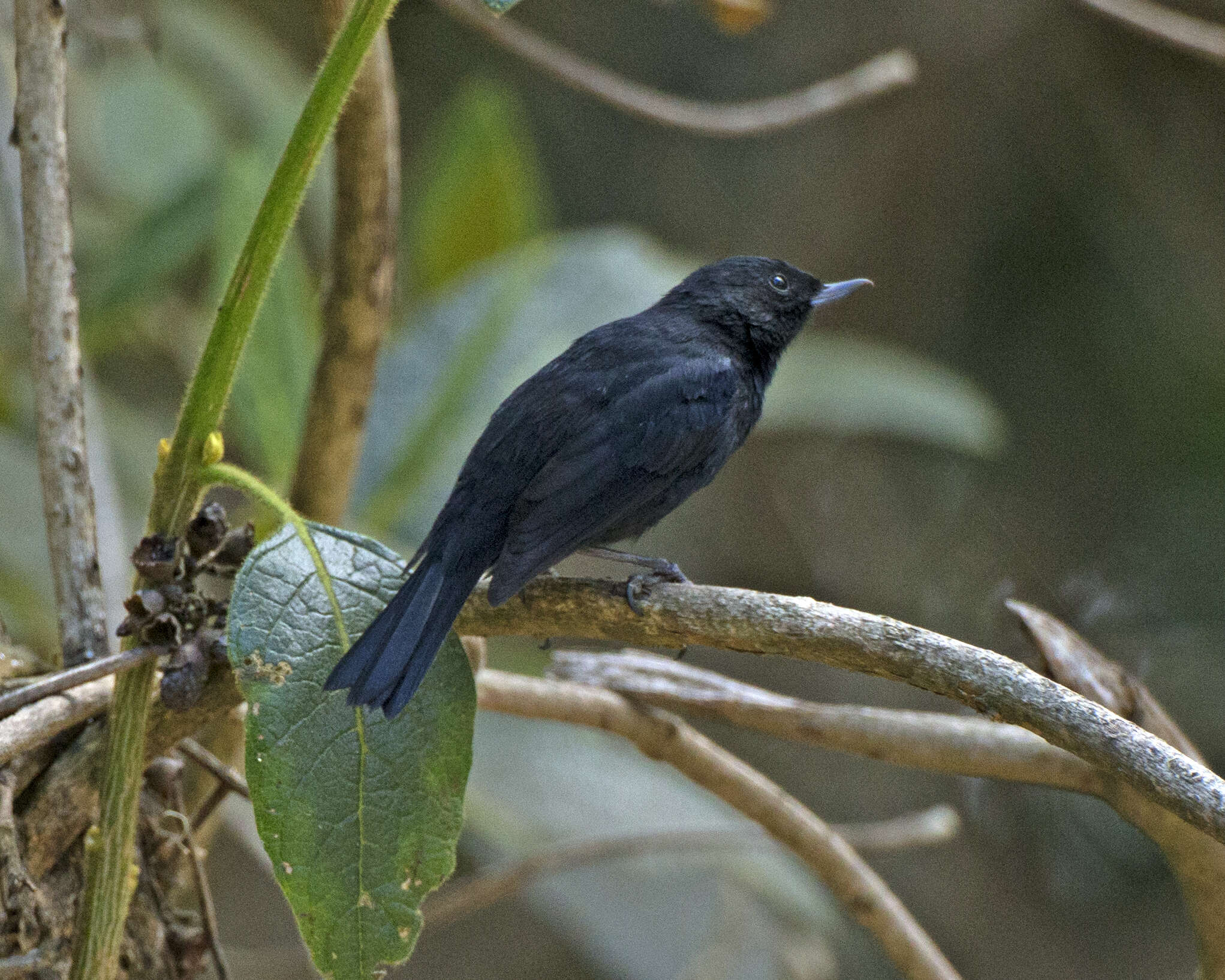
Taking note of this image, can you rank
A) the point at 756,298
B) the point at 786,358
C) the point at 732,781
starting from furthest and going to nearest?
the point at 786,358, the point at 756,298, the point at 732,781

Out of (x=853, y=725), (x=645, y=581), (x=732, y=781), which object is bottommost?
(x=732, y=781)

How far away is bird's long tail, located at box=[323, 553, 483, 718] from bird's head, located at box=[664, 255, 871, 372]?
1.42 metres

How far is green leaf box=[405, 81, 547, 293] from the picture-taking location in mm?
3900

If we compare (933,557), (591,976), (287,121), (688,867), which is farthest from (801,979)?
(287,121)

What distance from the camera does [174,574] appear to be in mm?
1552

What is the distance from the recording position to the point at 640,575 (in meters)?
2.02

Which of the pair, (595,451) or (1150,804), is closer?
(1150,804)

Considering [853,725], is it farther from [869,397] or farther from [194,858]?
[869,397]

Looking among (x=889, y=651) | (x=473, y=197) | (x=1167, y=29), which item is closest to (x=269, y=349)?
(x=473, y=197)

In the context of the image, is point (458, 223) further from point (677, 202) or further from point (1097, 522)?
point (1097, 522)

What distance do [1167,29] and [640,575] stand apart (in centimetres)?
224

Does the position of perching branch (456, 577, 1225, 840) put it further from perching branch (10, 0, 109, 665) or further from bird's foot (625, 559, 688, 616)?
perching branch (10, 0, 109, 665)

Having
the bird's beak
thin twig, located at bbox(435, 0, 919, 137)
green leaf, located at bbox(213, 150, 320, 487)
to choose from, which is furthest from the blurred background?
the bird's beak

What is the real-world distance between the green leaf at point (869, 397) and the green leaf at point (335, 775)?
2.68m
